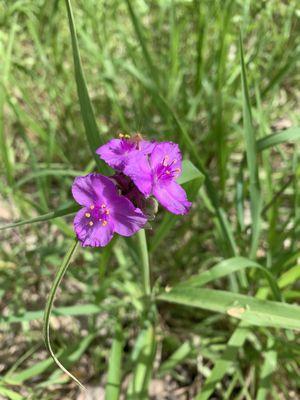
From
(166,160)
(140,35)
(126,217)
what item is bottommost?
(126,217)

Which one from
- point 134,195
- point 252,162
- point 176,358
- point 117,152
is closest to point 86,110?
point 117,152

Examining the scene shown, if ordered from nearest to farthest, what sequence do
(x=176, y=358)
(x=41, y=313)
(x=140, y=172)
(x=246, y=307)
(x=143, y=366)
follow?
(x=140, y=172), (x=246, y=307), (x=41, y=313), (x=143, y=366), (x=176, y=358)

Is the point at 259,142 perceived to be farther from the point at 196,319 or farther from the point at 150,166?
the point at 196,319

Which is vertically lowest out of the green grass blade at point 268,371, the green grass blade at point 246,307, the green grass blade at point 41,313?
the green grass blade at point 268,371

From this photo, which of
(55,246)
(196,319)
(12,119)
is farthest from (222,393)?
(12,119)

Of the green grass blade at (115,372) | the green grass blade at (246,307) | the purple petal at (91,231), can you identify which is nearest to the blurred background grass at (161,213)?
the green grass blade at (115,372)

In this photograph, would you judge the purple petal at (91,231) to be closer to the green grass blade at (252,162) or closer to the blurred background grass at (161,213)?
the blurred background grass at (161,213)

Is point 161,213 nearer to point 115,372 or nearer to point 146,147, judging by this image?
point 115,372
